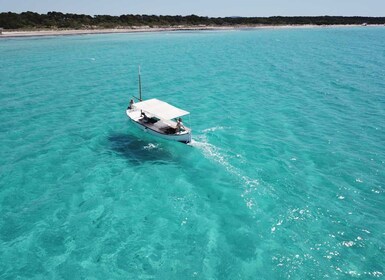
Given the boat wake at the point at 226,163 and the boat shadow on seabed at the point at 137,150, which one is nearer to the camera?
the boat wake at the point at 226,163

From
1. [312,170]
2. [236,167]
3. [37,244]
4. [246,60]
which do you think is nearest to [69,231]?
[37,244]

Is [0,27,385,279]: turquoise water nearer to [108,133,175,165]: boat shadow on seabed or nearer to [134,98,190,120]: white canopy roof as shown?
[108,133,175,165]: boat shadow on seabed

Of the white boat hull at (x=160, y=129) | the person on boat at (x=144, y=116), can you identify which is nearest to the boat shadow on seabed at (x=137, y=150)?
the white boat hull at (x=160, y=129)

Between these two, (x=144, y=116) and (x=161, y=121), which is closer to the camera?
(x=161, y=121)

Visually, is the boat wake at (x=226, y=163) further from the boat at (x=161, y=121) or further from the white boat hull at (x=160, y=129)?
the boat at (x=161, y=121)

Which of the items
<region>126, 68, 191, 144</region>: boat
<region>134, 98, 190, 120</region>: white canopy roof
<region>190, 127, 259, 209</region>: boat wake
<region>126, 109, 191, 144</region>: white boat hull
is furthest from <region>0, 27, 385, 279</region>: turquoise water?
<region>134, 98, 190, 120</region>: white canopy roof

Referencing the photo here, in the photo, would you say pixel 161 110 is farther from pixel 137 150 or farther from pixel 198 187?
pixel 198 187

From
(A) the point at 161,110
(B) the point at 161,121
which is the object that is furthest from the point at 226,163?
(B) the point at 161,121
